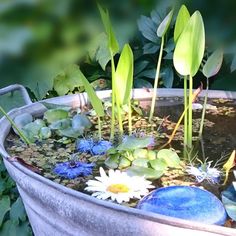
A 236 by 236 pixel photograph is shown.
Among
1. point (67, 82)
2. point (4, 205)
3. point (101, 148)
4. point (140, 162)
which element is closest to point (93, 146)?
point (101, 148)

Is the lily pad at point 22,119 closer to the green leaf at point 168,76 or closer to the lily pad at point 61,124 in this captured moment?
the lily pad at point 61,124

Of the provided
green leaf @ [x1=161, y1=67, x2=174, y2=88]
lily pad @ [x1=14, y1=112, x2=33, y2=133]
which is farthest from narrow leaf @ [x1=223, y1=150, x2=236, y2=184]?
green leaf @ [x1=161, y1=67, x2=174, y2=88]

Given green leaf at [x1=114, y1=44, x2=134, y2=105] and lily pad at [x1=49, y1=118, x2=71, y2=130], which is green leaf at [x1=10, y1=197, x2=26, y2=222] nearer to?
lily pad at [x1=49, y1=118, x2=71, y2=130]

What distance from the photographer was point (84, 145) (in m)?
0.93

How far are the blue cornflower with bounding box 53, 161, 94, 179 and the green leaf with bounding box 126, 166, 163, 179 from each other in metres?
0.07

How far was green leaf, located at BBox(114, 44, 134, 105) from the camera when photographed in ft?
2.79

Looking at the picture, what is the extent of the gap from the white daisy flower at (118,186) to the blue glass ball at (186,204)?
0.08 ft

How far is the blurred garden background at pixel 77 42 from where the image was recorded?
785 mm

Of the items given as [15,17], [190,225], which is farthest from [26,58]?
[190,225]

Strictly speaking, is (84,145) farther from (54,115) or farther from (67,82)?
(67,82)

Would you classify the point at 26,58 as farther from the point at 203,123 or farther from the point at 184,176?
the point at 203,123

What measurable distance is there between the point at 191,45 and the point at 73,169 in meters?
0.27

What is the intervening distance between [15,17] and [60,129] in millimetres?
276

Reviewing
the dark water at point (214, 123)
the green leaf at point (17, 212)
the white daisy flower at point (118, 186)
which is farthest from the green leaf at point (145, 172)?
the green leaf at point (17, 212)
